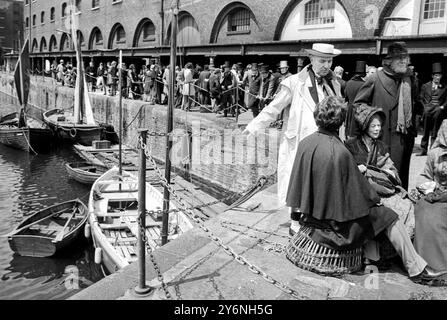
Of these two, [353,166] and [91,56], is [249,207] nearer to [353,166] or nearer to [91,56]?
[353,166]

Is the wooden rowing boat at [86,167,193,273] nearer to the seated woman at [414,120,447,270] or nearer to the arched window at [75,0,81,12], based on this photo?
the seated woman at [414,120,447,270]

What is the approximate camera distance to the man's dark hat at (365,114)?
4.04 m

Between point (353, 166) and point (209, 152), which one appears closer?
point (353, 166)

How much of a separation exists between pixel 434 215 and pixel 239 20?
1660 cm

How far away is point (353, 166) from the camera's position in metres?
3.41

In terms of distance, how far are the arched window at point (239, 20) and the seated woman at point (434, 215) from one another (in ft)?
50.5

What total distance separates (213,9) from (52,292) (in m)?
14.5

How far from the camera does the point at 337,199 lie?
3369 mm

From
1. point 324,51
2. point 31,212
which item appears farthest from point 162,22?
point 324,51

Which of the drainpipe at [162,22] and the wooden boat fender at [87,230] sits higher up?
→ the drainpipe at [162,22]

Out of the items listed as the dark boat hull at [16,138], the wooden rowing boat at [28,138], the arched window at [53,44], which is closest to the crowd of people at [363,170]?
the wooden rowing boat at [28,138]

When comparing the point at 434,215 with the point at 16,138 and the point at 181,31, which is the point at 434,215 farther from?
the point at 181,31

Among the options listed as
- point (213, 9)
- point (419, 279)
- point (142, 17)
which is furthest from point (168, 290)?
point (142, 17)

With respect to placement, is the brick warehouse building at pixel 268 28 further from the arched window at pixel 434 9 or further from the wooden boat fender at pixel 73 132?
the wooden boat fender at pixel 73 132
